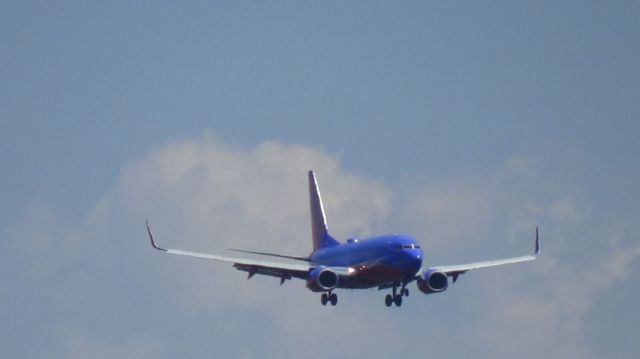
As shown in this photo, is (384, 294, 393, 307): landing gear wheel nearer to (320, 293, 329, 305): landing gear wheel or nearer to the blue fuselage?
the blue fuselage

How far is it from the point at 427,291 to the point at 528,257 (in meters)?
17.6

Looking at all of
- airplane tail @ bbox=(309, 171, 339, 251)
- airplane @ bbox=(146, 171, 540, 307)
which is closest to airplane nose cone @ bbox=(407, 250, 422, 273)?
airplane @ bbox=(146, 171, 540, 307)

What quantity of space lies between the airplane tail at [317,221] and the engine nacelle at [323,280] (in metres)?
18.3

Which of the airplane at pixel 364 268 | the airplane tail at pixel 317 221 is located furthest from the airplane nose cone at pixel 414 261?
the airplane tail at pixel 317 221

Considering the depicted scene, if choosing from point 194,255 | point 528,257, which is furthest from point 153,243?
point 528,257

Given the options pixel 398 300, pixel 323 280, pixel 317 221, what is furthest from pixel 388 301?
pixel 317 221

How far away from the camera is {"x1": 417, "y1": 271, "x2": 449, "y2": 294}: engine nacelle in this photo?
6417 inches

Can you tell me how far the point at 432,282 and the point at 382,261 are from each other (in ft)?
20.4

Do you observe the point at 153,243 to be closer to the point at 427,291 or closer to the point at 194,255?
the point at 194,255

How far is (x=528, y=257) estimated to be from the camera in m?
178

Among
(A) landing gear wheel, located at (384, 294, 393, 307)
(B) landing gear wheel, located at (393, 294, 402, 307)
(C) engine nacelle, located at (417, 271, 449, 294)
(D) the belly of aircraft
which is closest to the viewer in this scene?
(D) the belly of aircraft

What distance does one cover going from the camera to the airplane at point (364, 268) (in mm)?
158000

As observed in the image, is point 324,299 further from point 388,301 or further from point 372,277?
point 372,277

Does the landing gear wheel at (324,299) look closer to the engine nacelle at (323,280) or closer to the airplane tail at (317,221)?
the engine nacelle at (323,280)
